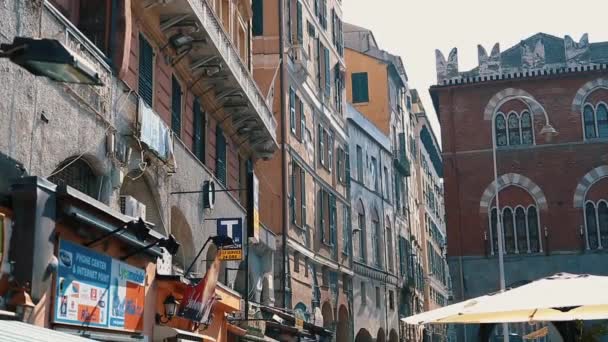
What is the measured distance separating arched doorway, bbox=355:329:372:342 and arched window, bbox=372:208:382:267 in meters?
3.98

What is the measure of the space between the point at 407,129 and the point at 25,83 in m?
50.1

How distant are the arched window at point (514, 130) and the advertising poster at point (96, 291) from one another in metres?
30.2

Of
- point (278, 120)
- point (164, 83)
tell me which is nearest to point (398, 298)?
point (278, 120)

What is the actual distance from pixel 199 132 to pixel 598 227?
24.9 m

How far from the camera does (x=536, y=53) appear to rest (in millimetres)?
42500

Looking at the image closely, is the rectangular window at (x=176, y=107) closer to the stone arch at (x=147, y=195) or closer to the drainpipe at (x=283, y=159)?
the stone arch at (x=147, y=195)

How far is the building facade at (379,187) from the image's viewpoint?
140 ft

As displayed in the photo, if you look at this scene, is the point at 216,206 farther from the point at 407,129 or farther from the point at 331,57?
the point at 407,129

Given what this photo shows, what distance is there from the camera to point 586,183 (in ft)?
133

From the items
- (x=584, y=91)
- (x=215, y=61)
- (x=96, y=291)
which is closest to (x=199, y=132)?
(x=215, y=61)

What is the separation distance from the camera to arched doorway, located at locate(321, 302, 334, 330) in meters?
36.0

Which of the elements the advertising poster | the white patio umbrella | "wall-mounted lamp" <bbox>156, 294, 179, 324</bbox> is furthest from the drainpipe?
the white patio umbrella

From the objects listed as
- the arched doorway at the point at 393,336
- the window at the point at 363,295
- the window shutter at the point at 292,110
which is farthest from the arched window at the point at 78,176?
the arched doorway at the point at 393,336

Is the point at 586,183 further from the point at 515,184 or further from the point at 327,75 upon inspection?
the point at 327,75
